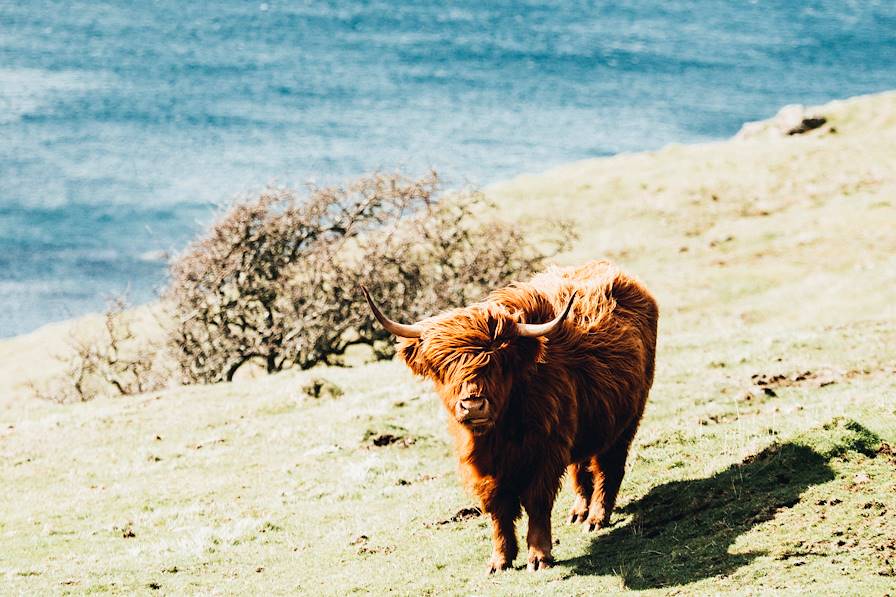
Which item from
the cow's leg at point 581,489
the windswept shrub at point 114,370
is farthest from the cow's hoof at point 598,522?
the windswept shrub at point 114,370

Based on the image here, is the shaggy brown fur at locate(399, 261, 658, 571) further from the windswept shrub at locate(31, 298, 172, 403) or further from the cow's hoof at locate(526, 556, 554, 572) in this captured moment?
the windswept shrub at locate(31, 298, 172, 403)

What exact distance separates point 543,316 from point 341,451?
6433 mm

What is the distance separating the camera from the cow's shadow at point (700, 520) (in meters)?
9.09

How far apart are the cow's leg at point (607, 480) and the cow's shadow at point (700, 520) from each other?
26 centimetres

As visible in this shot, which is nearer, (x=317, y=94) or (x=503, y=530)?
(x=503, y=530)

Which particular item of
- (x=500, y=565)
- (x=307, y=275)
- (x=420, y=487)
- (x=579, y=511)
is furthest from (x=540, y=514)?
(x=307, y=275)

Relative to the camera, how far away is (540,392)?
970 centimetres

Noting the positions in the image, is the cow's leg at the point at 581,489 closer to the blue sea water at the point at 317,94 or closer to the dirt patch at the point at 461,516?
the dirt patch at the point at 461,516

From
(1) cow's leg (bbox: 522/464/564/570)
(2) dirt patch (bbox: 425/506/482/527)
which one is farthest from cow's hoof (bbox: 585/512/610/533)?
(2) dirt patch (bbox: 425/506/482/527)

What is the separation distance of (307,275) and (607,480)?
17.8 m

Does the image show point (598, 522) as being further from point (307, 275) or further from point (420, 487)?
point (307, 275)

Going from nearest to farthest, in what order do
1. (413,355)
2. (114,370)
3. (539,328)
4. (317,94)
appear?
(539,328) < (413,355) < (114,370) < (317,94)

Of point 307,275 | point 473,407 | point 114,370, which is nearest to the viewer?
point 473,407

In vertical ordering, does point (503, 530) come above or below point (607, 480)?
above
